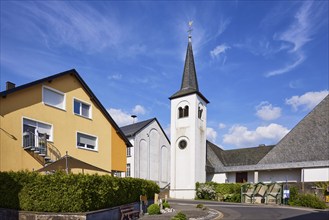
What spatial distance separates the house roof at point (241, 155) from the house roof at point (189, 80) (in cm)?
870

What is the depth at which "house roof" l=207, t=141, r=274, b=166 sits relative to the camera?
41.7m

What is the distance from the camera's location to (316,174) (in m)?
30.4

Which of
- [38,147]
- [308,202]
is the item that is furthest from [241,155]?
[38,147]

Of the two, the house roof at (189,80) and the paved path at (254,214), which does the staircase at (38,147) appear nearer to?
the paved path at (254,214)

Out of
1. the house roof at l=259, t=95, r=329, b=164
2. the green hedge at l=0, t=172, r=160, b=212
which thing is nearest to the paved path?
the green hedge at l=0, t=172, r=160, b=212

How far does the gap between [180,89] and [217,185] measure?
538 inches

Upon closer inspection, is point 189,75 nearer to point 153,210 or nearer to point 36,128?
point 36,128

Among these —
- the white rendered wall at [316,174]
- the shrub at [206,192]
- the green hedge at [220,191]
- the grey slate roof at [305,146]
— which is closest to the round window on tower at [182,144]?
the green hedge at [220,191]

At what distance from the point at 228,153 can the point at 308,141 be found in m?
14.3

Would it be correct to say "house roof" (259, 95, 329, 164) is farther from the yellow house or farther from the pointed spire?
the yellow house

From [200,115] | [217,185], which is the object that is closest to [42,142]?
[217,185]

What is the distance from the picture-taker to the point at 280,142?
3572cm

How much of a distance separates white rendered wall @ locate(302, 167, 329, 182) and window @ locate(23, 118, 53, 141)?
81.2 feet

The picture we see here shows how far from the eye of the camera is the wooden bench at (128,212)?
49.3 ft
